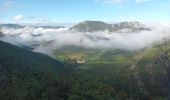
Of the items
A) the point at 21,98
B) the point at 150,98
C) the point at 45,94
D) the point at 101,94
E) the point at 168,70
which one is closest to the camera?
the point at 168,70

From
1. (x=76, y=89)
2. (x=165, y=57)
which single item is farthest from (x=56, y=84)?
(x=165, y=57)

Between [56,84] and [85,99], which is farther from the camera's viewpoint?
[56,84]

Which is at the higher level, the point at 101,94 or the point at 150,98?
the point at 101,94

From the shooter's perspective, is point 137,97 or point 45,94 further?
point 137,97

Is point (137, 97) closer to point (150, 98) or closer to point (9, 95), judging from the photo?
point (150, 98)

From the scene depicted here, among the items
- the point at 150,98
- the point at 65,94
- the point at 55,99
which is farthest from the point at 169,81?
the point at 150,98

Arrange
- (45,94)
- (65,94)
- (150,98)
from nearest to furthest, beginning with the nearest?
(45,94), (65,94), (150,98)

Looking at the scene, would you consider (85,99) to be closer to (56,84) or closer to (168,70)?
(56,84)

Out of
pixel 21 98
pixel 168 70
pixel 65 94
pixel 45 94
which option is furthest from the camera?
pixel 65 94

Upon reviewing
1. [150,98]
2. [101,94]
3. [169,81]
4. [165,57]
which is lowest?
[150,98]
